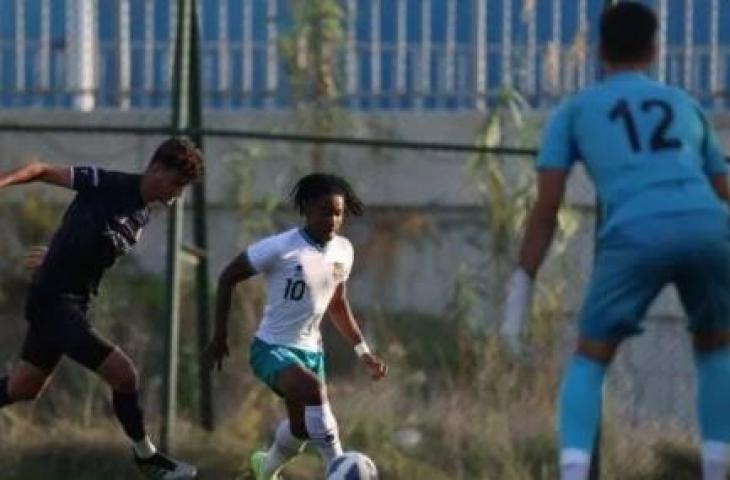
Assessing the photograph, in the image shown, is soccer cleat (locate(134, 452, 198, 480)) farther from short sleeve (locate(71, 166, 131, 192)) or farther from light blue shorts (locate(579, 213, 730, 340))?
light blue shorts (locate(579, 213, 730, 340))

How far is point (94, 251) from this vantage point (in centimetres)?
1093

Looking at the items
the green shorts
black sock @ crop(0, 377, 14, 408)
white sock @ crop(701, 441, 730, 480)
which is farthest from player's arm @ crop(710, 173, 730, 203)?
black sock @ crop(0, 377, 14, 408)

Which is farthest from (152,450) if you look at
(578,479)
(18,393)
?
(578,479)

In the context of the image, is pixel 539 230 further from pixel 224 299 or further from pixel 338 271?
pixel 224 299

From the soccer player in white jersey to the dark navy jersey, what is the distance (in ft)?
1.66

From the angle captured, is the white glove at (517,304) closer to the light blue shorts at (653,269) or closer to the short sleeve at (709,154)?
the light blue shorts at (653,269)

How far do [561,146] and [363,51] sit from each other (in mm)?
6415

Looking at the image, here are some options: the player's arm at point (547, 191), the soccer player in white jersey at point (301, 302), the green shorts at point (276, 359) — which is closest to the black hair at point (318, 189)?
the soccer player in white jersey at point (301, 302)

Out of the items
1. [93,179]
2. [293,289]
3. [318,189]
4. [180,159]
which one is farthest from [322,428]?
[93,179]

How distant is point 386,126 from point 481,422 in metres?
2.14

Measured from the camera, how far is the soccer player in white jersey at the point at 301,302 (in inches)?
431

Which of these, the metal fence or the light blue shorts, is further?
the metal fence

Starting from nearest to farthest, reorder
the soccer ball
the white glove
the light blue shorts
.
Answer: the light blue shorts, the white glove, the soccer ball

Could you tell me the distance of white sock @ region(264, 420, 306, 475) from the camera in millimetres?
11156
